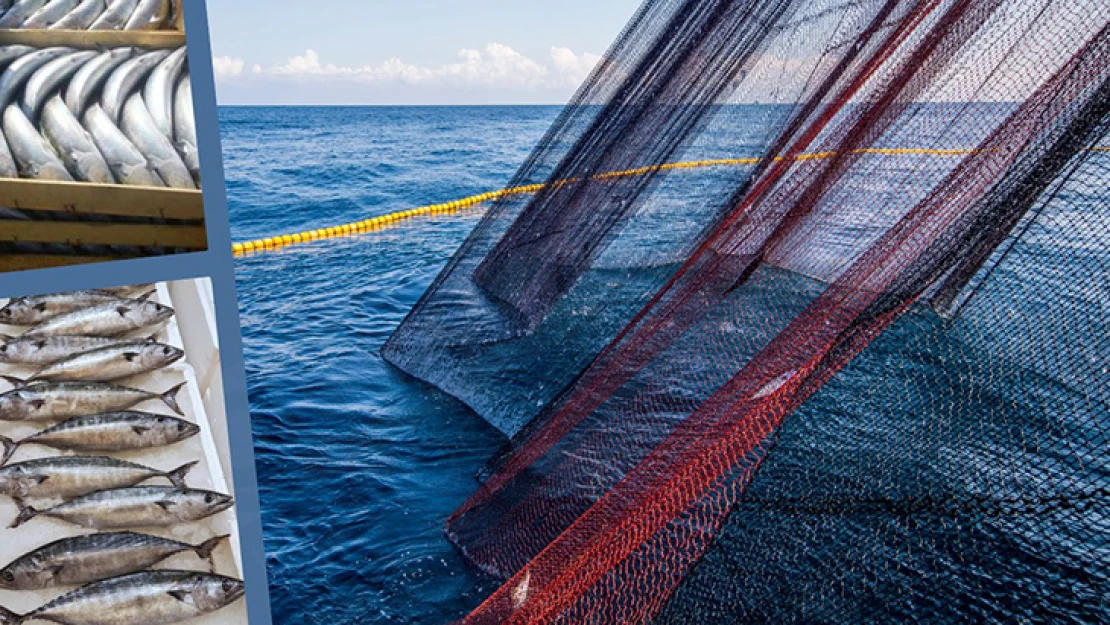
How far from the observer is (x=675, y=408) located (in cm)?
662

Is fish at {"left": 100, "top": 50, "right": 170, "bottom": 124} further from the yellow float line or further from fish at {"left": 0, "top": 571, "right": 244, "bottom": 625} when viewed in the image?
the yellow float line

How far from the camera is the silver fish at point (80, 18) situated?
236cm

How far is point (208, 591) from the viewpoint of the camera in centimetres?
265

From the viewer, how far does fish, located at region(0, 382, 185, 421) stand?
280 centimetres

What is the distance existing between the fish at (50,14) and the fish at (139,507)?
146cm

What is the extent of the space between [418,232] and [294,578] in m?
12.2

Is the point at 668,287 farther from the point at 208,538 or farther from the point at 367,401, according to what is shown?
the point at 208,538

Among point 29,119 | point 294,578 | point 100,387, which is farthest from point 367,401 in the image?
point 29,119

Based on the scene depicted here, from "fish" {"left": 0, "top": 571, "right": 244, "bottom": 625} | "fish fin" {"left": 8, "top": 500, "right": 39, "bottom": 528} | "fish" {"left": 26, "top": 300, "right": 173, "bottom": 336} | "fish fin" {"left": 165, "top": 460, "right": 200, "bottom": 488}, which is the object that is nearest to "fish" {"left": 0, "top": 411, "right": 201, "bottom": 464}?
"fish fin" {"left": 165, "top": 460, "right": 200, "bottom": 488}

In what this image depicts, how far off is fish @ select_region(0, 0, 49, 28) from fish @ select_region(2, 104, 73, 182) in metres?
0.22

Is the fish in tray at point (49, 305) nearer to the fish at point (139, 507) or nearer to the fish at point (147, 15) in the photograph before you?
the fish at point (139, 507)

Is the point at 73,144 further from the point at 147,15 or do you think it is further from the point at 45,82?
Result: the point at 147,15

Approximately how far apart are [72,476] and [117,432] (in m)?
0.19

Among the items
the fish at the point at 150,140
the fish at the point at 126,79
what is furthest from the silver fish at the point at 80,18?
the fish at the point at 150,140
